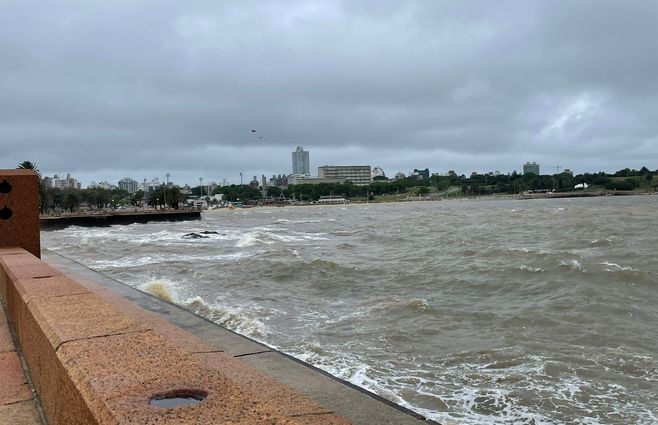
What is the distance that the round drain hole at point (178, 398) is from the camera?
6.76 ft

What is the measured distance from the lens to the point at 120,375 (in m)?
2.26

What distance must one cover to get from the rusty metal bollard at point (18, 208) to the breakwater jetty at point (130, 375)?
3.71 m

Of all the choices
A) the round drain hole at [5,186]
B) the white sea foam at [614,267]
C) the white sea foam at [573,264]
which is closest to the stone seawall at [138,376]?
the round drain hole at [5,186]

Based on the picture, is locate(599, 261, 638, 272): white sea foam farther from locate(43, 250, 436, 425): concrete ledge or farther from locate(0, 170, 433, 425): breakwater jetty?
locate(0, 170, 433, 425): breakwater jetty

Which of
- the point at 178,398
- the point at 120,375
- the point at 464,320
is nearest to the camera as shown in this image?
the point at 178,398

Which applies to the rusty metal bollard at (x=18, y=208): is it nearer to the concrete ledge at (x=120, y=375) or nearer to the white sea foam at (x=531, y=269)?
the concrete ledge at (x=120, y=375)

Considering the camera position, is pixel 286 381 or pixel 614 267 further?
pixel 614 267

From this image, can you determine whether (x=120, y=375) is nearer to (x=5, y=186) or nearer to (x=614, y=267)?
(x=5, y=186)

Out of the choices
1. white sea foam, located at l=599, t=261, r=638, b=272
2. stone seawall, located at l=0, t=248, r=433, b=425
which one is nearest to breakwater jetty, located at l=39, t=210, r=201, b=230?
white sea foam, located at l=599, t=261, r=638, b=272

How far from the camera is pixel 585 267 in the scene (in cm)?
1723

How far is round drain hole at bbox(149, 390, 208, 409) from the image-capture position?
6.76 ft

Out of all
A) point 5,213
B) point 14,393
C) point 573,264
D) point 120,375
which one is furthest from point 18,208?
point 573,264

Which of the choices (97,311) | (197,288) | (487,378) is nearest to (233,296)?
(197,288)

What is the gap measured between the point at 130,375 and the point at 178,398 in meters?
0.29
